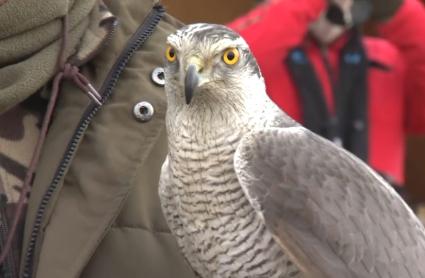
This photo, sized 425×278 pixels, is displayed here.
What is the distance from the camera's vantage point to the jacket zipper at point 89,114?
1.29m

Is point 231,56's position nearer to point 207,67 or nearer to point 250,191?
point 207,67

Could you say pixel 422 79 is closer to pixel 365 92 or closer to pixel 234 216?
pixel 365 92

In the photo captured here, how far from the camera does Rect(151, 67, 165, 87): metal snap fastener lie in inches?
54.6

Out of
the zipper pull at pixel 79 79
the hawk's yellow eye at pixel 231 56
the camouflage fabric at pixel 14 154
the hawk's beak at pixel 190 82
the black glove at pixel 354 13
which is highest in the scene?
the hawk's yellow eye at pixel 231 56

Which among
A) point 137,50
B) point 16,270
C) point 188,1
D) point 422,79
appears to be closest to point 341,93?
point 422,79

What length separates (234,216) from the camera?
1.24m

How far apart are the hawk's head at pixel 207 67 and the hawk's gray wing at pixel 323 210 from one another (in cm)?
8

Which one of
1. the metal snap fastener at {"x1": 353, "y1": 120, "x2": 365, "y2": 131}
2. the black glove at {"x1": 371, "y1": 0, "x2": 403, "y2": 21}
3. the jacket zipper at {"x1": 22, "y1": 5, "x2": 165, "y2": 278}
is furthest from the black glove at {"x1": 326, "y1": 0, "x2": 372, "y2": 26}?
the jacket zipper at {"x1": 22, "y1": 5, "x2": 165, "y2": 278}

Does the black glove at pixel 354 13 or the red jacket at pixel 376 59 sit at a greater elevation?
the black glove at pixel 354 13

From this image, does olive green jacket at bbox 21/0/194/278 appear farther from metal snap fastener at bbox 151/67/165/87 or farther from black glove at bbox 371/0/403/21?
black glove at bbox 371/0/403/21

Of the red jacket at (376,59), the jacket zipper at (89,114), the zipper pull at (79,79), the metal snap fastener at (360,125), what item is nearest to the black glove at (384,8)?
the red jacket at (376,59)

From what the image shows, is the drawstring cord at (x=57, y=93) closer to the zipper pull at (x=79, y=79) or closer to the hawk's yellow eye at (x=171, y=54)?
the zipper pull at (x=79, y=79)

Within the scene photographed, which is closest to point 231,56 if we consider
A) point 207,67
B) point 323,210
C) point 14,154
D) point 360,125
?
point 207,67

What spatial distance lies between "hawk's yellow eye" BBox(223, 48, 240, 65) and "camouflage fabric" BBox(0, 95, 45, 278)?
1.04 feet
